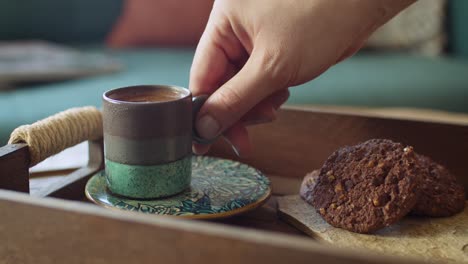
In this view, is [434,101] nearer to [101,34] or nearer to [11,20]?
[101,34]

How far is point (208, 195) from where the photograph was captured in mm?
819

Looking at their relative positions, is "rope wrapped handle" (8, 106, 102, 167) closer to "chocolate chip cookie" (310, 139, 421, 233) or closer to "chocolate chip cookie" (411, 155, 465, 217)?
"chocolate chip cookie" (310, 139, 421, 233)

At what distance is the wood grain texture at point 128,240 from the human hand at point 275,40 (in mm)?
300

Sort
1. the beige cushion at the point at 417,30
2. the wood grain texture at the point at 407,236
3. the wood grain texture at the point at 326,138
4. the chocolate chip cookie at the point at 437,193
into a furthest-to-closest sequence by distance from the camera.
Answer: the beige cushion at the point at 417,30, the wood grain texture at the point at 326,138, the chocolate chip cookie at the point at 437,193, the wood grain texture at the point at 407,236

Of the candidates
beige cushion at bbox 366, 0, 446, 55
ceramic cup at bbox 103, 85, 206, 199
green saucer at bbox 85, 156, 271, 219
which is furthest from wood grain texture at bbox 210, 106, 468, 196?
beige cushion at bbox 366, 0, 446, 55

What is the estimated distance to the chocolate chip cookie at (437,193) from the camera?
2.64ft

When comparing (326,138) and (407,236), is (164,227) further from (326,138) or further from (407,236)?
(326,138)

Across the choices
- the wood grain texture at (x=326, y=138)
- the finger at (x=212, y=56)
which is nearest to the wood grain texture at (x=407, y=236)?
the wood grain texture at (x=326, y=138)

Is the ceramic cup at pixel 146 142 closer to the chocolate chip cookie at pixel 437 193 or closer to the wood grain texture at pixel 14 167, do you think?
the wood grain texture at pixel 14 167

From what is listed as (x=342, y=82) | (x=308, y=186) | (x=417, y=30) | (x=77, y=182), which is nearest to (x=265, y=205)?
(x=308, y=186)

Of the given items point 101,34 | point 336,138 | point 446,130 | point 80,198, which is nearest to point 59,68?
point 101,34

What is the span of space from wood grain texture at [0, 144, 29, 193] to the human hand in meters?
0.24

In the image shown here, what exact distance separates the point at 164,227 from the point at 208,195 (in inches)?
11.5

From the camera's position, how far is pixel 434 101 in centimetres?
185
